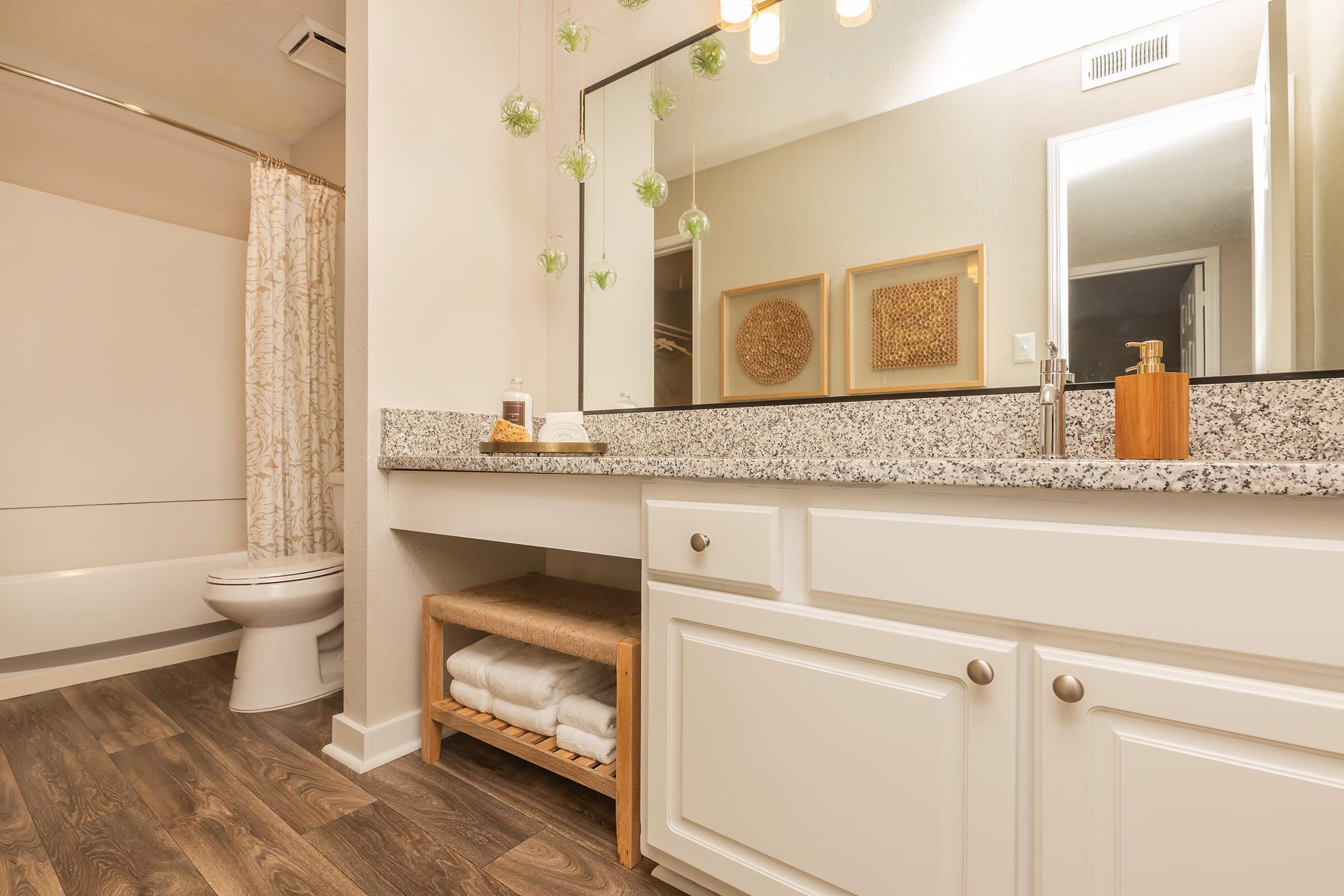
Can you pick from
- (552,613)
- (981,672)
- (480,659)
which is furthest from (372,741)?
(981,672)

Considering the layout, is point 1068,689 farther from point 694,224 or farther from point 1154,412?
point 694,224

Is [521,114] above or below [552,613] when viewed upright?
above

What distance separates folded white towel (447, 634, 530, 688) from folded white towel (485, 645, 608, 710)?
0.04 ft

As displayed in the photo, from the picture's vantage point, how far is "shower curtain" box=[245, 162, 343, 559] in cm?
221

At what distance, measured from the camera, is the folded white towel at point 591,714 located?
4.02 feet

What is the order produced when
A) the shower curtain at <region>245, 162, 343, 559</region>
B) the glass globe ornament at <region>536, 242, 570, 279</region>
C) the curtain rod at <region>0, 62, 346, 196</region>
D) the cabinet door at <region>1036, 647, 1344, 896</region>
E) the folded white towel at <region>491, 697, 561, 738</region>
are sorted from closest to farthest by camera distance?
1. the cabinet door at <region>1036, 647, 1344, 896</region>
2. the folded white towel at <region>491, 697, 561, 738</region>
3. the glass globe ornament at <region>536, 242, 570, 279</region>
4. the curtain rod at <region>0, 62, 346, 196</region>
5. the shower curtain at <region>245, 162, 343, 559</region>

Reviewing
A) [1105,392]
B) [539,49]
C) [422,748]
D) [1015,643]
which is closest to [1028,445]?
[1105,392]

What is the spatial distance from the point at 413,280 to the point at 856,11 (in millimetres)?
1237

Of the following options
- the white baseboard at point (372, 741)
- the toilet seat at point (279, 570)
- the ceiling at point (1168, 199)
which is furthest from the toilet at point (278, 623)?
the ceiling at point (1168, 199)

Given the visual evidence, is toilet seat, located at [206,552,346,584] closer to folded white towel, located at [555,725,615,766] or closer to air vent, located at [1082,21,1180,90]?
folded white towel, located at [555,725,615,766]

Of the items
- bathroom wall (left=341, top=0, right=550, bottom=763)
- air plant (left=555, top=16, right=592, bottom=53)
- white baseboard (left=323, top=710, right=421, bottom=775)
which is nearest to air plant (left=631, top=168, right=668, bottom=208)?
air plant (left=555, top=16, right=592, bottom=53)

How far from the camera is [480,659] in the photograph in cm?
143

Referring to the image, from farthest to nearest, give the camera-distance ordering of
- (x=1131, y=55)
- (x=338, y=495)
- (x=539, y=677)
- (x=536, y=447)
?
(x=338, y=495), (x=536, y=447), (x=539, y=677), (x=1131, y=55)

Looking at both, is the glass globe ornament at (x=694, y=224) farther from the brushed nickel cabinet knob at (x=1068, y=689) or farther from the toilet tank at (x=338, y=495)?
the toilet tank at (x=338, y=495)
